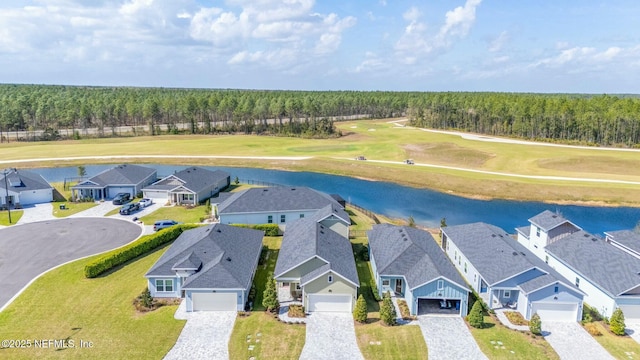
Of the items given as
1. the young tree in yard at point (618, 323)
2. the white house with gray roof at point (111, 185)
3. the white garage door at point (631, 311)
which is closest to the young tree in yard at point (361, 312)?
the young tree in yard at point (618, 323)

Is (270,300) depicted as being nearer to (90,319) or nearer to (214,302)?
(214,302)

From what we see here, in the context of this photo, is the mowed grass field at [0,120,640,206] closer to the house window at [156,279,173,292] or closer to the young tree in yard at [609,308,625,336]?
the young tree in yard at [609,308,625,336]

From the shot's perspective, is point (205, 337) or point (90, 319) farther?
point (90, 319)

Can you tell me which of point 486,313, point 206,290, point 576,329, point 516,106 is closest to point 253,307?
point 206,290

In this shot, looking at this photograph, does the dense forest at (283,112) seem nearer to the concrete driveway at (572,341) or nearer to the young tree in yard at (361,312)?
the concrete driveway at (572,341)

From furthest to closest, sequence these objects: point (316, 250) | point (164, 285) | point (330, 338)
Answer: point (316, 250) < point (164, 285) < point (330, 338)

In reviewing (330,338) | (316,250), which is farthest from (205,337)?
(316,250)

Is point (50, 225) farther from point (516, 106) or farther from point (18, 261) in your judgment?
point (516, 106)
